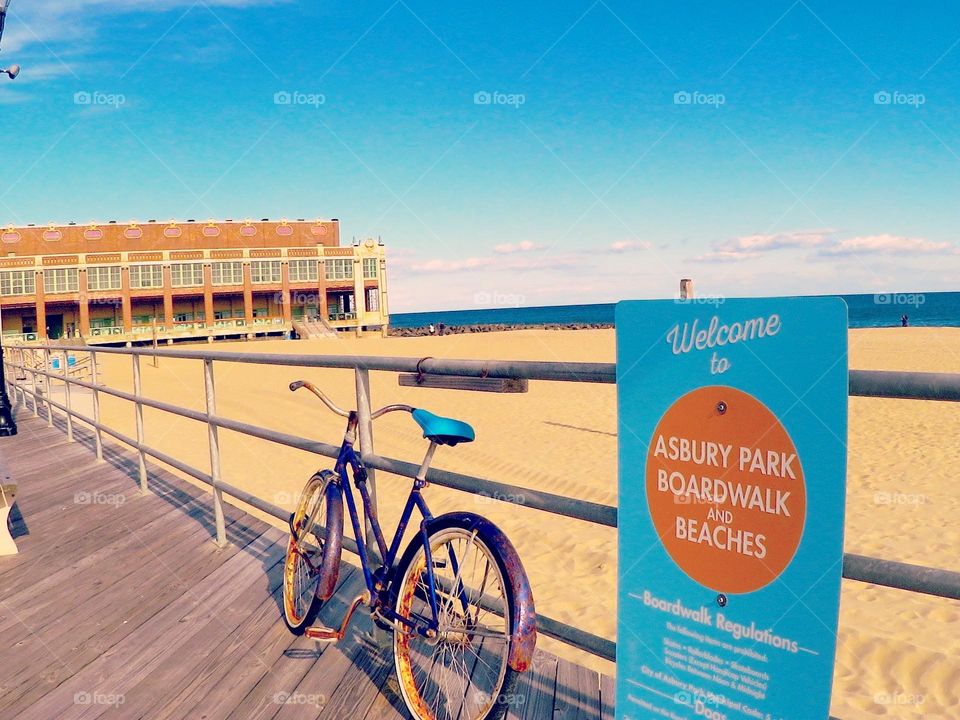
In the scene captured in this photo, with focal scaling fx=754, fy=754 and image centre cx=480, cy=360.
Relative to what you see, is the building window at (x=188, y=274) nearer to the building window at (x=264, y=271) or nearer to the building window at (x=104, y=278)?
the building window at (x=264, y=271)

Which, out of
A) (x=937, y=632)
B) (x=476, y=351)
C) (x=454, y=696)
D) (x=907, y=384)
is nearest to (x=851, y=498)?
(x=937, y=632)

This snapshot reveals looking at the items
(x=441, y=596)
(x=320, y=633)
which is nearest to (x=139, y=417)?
(x=320, y=633)

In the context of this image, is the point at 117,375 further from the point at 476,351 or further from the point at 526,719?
the point at 526,719

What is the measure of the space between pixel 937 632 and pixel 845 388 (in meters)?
5.16

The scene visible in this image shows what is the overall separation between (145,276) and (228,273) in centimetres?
662

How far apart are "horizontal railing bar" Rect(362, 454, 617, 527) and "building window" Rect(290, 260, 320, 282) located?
66.2 m

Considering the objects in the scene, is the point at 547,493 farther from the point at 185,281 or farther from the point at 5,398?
the point at 185,281

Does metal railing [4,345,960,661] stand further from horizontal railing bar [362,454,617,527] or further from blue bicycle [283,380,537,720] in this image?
blue bicycle [283,380,537,720]

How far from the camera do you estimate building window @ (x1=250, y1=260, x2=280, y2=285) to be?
65938 mm

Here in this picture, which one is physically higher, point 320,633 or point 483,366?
point 483,366

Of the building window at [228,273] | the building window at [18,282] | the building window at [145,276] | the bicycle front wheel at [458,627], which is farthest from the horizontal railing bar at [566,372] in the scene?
the building window at [18,282]

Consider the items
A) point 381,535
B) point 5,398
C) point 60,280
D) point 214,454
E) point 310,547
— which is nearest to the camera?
point 381,535

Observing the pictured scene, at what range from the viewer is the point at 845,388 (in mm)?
1812

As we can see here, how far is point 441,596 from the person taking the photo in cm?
283
